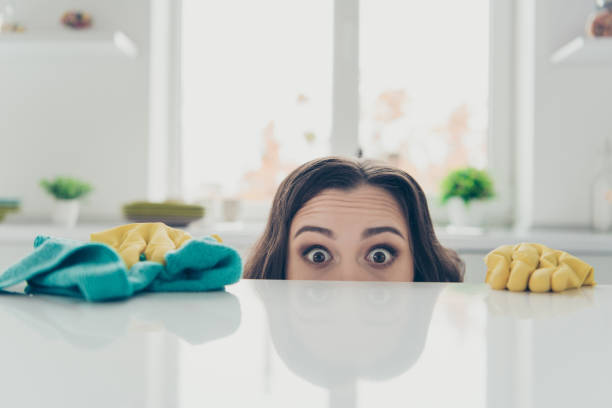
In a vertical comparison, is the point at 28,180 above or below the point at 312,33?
below

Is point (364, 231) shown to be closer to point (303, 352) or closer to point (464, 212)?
point (303, 352)

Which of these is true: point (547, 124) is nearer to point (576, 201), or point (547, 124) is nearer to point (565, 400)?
point (576, 201)

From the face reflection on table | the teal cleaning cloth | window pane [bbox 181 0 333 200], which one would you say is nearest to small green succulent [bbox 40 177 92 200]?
window pane [bbox 181 0 333 200]

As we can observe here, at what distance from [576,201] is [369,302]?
1.83 meters

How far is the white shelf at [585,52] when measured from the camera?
1.78 metres

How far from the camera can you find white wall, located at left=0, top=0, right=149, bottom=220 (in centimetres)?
218

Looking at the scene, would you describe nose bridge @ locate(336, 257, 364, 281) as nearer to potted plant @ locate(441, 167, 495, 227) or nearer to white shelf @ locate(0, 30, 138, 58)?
potted plant @ locate(441, 167, 495, 227)

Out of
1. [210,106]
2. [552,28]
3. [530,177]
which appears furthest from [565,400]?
[210,106]

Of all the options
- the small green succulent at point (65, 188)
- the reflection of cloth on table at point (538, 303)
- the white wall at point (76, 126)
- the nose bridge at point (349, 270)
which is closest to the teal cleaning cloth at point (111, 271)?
the reflection of cloth on table at point (538, 303)

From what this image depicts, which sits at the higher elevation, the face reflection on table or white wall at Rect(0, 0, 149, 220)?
white wall at Rect(0, 0, 149, 220)

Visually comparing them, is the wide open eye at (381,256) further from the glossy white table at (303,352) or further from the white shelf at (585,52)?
the white shelf at (585,52)

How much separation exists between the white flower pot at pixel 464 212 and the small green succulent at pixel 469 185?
1.6 inches

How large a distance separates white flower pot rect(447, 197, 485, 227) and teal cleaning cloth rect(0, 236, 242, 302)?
168 centimetres

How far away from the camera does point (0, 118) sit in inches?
87.0
